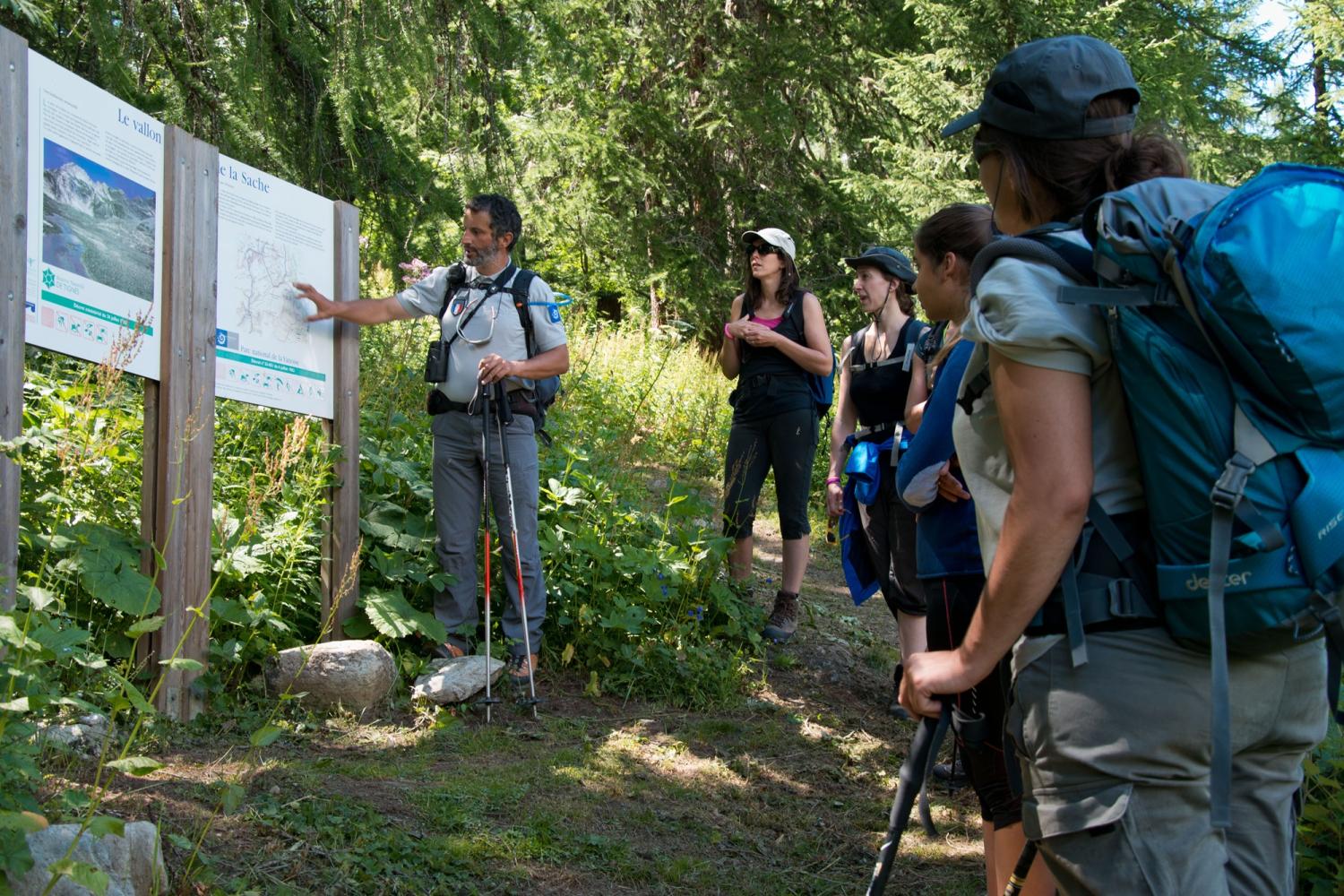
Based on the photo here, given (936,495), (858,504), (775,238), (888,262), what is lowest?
(936,495)

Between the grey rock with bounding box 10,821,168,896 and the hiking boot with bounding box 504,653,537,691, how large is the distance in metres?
2.78

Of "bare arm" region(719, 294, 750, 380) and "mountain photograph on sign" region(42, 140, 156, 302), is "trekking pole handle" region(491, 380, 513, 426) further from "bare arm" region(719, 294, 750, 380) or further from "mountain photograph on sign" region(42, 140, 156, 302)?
"mountain photograph on sign" region(42, 140, 156, 302)

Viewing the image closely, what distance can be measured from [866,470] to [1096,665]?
3.48 m

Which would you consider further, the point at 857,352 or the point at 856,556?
the point at 857,352

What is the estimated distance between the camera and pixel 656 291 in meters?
17.0

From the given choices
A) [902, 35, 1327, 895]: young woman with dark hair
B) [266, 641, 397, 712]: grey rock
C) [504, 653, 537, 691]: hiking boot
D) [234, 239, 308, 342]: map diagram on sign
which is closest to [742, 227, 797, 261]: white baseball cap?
[234, 239, 308, 342]: map diagram on sign

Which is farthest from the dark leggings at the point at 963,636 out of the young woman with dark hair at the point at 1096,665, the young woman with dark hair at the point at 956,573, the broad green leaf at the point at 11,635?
the broad green leaf at the point at 11,635

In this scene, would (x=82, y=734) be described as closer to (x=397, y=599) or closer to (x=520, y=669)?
(x=397, y=599)

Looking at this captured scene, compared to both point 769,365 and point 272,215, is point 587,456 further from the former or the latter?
point 272,215

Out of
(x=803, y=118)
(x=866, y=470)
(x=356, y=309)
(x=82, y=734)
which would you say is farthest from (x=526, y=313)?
(x=803, y=118)

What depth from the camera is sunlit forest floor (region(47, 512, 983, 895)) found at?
359 cm

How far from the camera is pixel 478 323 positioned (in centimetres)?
588

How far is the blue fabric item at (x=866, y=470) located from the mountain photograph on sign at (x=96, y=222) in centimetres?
294

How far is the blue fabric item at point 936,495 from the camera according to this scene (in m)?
2.78
